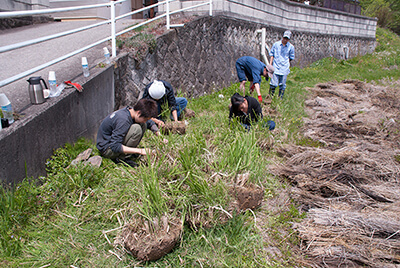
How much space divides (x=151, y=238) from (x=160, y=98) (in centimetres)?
280

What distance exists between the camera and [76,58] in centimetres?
477

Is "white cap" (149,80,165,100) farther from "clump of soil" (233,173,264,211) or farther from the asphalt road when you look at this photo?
"clump of soil" (233,173,264,211)

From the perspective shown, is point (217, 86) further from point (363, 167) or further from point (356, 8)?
point (356, 8)

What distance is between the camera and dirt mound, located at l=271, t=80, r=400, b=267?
2.43 m

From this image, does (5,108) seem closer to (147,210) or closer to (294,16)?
(147,210)

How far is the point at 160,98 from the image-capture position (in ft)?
15.5

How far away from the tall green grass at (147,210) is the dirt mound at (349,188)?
24 cm

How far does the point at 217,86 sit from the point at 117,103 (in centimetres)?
389

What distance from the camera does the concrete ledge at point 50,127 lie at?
2791 millimetres

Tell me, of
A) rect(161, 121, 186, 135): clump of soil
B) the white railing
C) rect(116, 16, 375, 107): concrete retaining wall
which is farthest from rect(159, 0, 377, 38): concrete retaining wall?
rect(161, 121, 186, 135): clump of soil

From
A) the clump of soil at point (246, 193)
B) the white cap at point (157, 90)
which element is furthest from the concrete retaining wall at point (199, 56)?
the clump of soil at point (246, 193)

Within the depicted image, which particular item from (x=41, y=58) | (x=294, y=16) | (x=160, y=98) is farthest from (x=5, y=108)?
(x=294, y=16)

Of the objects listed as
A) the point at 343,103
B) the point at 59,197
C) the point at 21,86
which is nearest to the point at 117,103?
the point at 21,86

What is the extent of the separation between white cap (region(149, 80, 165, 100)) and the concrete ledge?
2.30 ft
